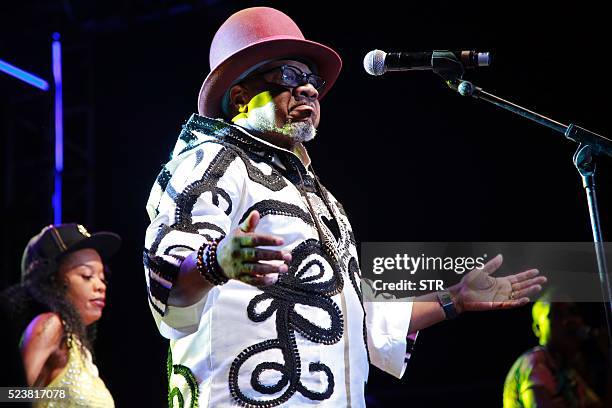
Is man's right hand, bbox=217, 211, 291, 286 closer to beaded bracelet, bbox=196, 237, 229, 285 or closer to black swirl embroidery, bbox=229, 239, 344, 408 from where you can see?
beaded bracelet, bbox=196, 237, 229, 285

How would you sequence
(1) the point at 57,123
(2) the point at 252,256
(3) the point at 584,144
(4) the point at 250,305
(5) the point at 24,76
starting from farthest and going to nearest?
(1) the point at 57,123
(5) the point at 24,76
(3) the point at 584,144
(4) the point at 250,305
(2) the point at 252,256

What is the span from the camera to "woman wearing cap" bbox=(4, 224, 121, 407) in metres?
4.43

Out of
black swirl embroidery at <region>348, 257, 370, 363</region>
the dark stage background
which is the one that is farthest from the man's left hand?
the dark stage background

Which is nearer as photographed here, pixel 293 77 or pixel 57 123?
pixel 293 77

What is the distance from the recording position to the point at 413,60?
297 centimetres

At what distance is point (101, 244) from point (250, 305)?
2845mm

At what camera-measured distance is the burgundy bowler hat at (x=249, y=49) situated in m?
3.01

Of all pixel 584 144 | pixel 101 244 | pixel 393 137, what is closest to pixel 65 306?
pixel 101 244

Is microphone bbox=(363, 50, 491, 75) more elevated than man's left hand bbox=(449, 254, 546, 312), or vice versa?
microphone bbox=(363, 50, 491, 75)

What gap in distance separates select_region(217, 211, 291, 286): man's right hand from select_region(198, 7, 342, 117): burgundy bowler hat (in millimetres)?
1159

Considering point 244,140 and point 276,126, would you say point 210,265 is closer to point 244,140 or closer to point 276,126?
point 244,140

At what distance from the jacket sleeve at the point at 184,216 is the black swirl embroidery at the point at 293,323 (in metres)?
0.24

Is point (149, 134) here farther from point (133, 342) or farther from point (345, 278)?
point (345, 278)

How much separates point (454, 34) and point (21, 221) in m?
3.87
